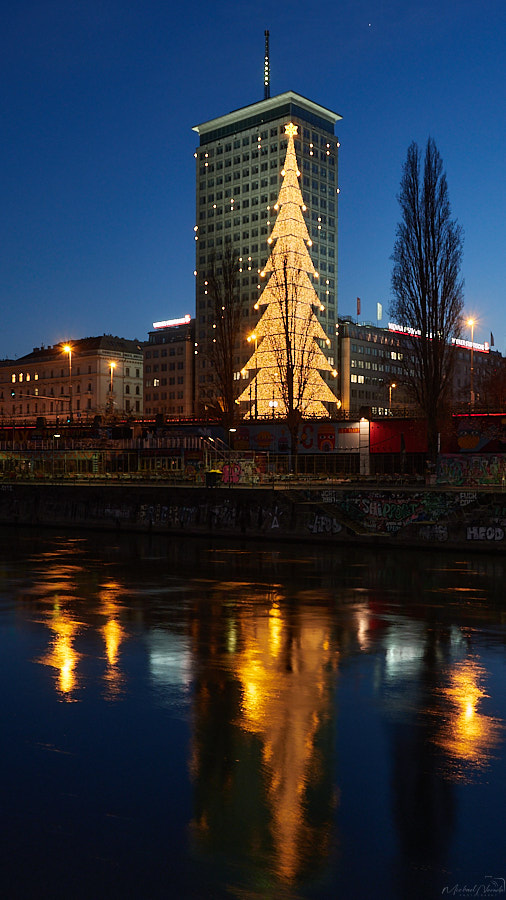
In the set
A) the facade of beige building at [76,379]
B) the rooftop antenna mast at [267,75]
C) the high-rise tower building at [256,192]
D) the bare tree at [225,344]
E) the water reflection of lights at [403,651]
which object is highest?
the rooftop antenna mast at [267,75]

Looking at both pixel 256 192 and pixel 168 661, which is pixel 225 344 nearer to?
pixel 168 661

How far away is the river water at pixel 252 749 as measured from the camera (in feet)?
20.3

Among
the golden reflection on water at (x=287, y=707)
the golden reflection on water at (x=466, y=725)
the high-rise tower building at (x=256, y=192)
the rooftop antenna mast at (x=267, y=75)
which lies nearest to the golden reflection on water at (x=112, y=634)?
the golden reflection on water at (x=287, y=707)

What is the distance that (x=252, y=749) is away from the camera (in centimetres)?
892

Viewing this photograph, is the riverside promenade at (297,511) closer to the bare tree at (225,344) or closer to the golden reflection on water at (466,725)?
the bare tree at (225,344)

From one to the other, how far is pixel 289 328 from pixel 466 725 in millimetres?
47066

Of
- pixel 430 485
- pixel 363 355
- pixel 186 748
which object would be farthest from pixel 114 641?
pixel 363 355

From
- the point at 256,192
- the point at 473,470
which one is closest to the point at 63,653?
the point at 473,470

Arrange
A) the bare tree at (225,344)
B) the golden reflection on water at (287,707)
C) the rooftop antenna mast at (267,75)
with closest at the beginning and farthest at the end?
the golden reflection on water at (287,707), the bare tree at (225,344), the rooftop antenna mast at (267,75)

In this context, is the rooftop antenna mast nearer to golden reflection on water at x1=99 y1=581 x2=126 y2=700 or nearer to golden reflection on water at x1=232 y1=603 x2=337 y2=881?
golden reflection on water at x1=99 y1=581 x2=126 y2=700

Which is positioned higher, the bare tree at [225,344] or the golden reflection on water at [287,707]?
the bare tree at [225,344]

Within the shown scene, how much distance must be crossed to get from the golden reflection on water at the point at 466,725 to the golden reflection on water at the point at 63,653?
529 cm

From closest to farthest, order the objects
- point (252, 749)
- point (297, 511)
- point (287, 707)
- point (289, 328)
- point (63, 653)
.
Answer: point (252, 749), point (287, 707), point (63, 653), point (297, 511), point (289, 328)

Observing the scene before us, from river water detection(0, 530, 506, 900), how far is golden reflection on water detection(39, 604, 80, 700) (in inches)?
2.4
